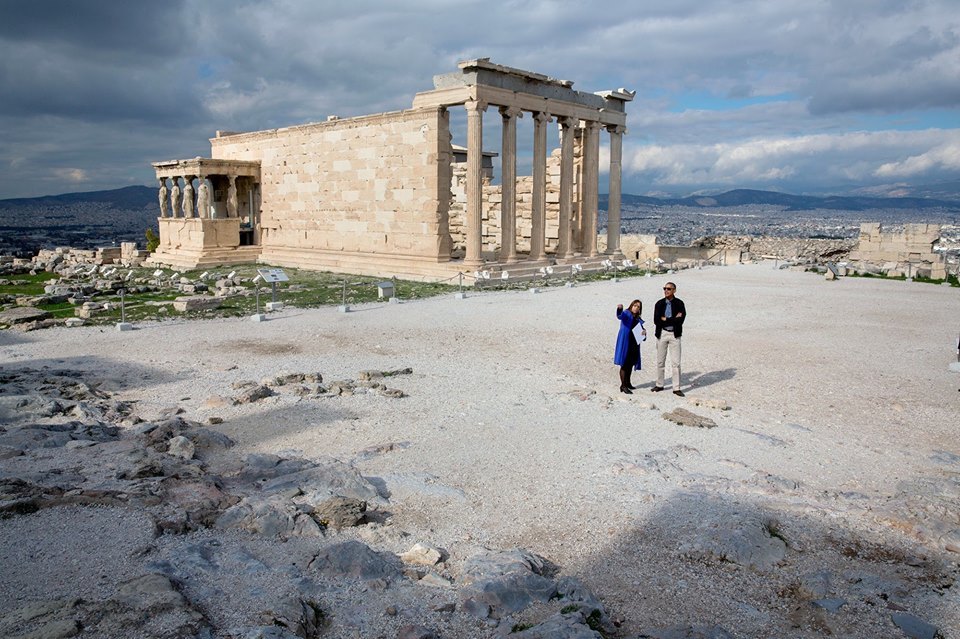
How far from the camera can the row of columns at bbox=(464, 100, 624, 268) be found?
23.0 m

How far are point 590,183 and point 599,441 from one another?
21583mm

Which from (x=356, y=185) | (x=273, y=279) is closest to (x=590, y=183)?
(x=356, y=185)

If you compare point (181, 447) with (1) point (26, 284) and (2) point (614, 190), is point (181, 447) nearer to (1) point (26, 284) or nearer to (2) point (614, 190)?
(1) point (26, 284)

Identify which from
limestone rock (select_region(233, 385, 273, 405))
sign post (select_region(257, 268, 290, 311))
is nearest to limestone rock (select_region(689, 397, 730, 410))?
limestone rock (select_region(233, 385, 273, 405))

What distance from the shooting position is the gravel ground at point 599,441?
198 inches

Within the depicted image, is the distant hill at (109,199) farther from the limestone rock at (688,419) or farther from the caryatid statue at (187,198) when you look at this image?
the limestone rock at (688,419)

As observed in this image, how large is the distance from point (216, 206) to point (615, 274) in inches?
718

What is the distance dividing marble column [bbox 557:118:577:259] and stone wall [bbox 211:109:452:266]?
15.5 feet

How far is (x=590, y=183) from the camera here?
28.4m

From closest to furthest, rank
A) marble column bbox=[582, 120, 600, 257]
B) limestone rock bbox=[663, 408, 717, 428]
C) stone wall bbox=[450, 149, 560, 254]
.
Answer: limestone rock bbox=[663, 408, 717, 428]
marble column bbox=[582, 120, 600, 257]
stone wall bbox=[450, 149, 560, 254]

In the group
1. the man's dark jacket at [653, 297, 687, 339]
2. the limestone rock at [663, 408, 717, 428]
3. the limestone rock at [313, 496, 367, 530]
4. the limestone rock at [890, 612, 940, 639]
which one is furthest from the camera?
the man's dark jacket at [653, 297, 687, 339]

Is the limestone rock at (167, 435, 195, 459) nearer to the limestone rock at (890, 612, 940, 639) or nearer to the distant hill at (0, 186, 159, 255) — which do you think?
the limestone rock at (890, 612, 940, 639)

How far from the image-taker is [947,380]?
10.9m

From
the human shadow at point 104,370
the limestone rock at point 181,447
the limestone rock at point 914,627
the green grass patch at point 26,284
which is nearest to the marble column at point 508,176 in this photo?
the green grass patch at point 26,284
